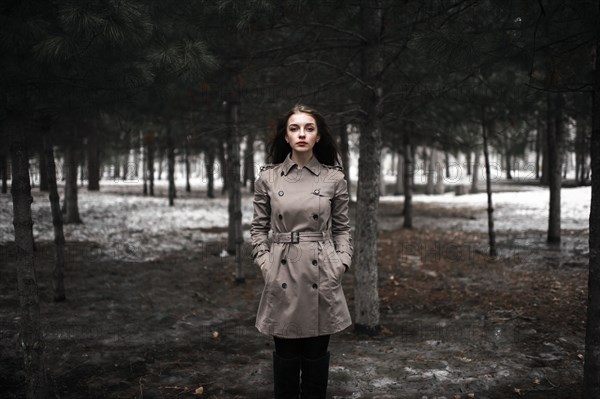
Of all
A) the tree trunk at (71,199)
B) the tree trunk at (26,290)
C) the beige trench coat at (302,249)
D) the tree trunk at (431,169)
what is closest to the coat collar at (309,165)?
the beige trench coat at (302,249)

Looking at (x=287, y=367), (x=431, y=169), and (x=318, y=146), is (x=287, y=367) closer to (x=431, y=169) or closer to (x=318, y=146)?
(x=318, y=146)

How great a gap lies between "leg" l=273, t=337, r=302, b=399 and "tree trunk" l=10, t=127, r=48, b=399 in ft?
8.13

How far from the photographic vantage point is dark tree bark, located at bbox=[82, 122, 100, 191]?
14.1m

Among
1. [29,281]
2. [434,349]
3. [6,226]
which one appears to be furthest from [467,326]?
[6,226]

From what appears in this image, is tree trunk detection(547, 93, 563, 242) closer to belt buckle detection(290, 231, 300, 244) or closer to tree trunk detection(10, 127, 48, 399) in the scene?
belt buckle detection(290, 231, 300, 244)

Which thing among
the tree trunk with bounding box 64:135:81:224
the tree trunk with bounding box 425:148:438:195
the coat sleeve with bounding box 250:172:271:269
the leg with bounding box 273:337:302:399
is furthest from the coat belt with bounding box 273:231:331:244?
the tree trunk with bounding box 425:148:438:195

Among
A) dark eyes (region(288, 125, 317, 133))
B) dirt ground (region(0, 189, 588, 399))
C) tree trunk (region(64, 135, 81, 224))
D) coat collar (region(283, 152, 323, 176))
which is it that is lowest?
dirt ground (region(0, 189, 588, 399))

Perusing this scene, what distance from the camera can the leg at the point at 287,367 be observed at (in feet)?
10.1

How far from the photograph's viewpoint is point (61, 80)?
4.77 m

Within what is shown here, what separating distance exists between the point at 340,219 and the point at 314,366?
99 centimetres

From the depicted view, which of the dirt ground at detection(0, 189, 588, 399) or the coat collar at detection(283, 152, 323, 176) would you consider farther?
the dirt ground at detection(0, 189, 588, 399)

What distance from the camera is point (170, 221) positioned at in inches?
646

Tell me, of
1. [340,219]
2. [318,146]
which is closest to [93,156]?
[318,146]

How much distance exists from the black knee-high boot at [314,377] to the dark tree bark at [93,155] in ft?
37.9
